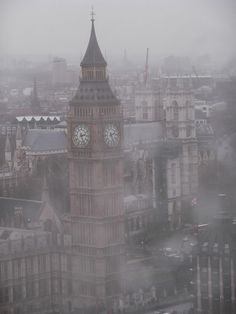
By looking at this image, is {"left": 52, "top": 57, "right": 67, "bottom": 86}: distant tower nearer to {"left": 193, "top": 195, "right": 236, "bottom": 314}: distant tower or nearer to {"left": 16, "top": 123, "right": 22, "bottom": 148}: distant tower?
{"left": 16, "top": 123, "right": 22, "bottom": 148}: distant tower

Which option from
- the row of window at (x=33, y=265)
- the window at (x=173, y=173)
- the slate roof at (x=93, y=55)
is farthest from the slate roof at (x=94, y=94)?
the window at (x=173, y=173)

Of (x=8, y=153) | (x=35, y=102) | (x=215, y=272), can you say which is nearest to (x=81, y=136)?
(x=215, y=272)

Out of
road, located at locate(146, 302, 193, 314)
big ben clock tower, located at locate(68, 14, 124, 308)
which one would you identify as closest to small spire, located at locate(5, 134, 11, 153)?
big ben clock tower, located at locate(68, 14, 124, 308)

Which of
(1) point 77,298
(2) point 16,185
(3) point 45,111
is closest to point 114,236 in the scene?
(1) point 77,298

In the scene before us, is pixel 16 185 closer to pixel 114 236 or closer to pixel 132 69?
pixel 132 69

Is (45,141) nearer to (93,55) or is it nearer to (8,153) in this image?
(8,153)

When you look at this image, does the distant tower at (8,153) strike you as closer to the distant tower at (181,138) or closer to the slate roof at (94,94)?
the distant tower at (181,138)
